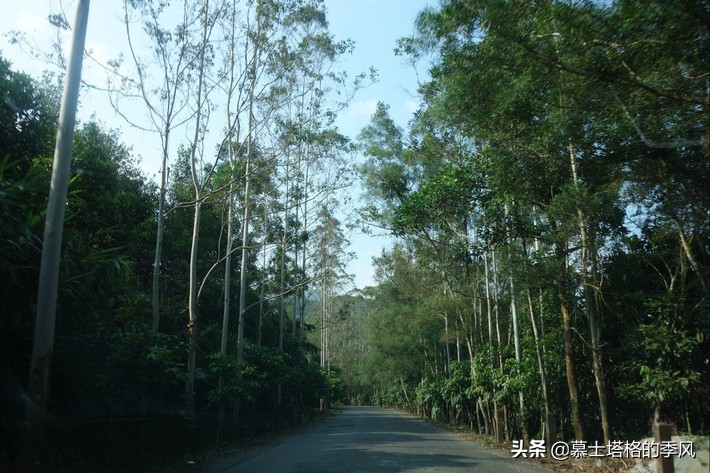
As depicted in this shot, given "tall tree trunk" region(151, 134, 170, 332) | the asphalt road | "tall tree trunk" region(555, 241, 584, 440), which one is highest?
"tall tree trunk" region(151, 134, 170, 332)

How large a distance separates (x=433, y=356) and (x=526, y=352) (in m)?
23.5

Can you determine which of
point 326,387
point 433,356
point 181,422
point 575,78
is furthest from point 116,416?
point 433,356

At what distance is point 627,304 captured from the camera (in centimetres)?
1185

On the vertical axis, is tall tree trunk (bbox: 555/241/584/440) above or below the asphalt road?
above

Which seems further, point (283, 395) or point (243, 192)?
point (283, 395)

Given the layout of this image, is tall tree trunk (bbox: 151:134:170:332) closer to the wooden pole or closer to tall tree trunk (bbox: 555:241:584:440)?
the wooden pole

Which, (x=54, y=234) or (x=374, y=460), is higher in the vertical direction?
(x=54, y=234)

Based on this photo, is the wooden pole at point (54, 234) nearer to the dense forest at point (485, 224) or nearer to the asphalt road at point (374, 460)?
the dense forest at point (485, 224)

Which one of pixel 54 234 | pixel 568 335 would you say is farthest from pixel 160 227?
pixel 568 335

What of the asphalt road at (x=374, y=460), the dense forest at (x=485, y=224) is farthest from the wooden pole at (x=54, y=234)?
the asphalt road at (x=374, y=460)

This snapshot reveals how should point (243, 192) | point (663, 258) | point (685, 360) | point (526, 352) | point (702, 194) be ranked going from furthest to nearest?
point (243, 192) < point (526, 352) < point (663, 258) < point (685, 360) < point (702, 194)

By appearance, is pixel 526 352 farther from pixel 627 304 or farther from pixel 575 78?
pixel 575 78

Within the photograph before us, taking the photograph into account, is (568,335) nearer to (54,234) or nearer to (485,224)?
(485,224)

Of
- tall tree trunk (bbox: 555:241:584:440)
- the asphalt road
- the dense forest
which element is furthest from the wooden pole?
tall tree trunk (bbox: 555:241:584:440)
